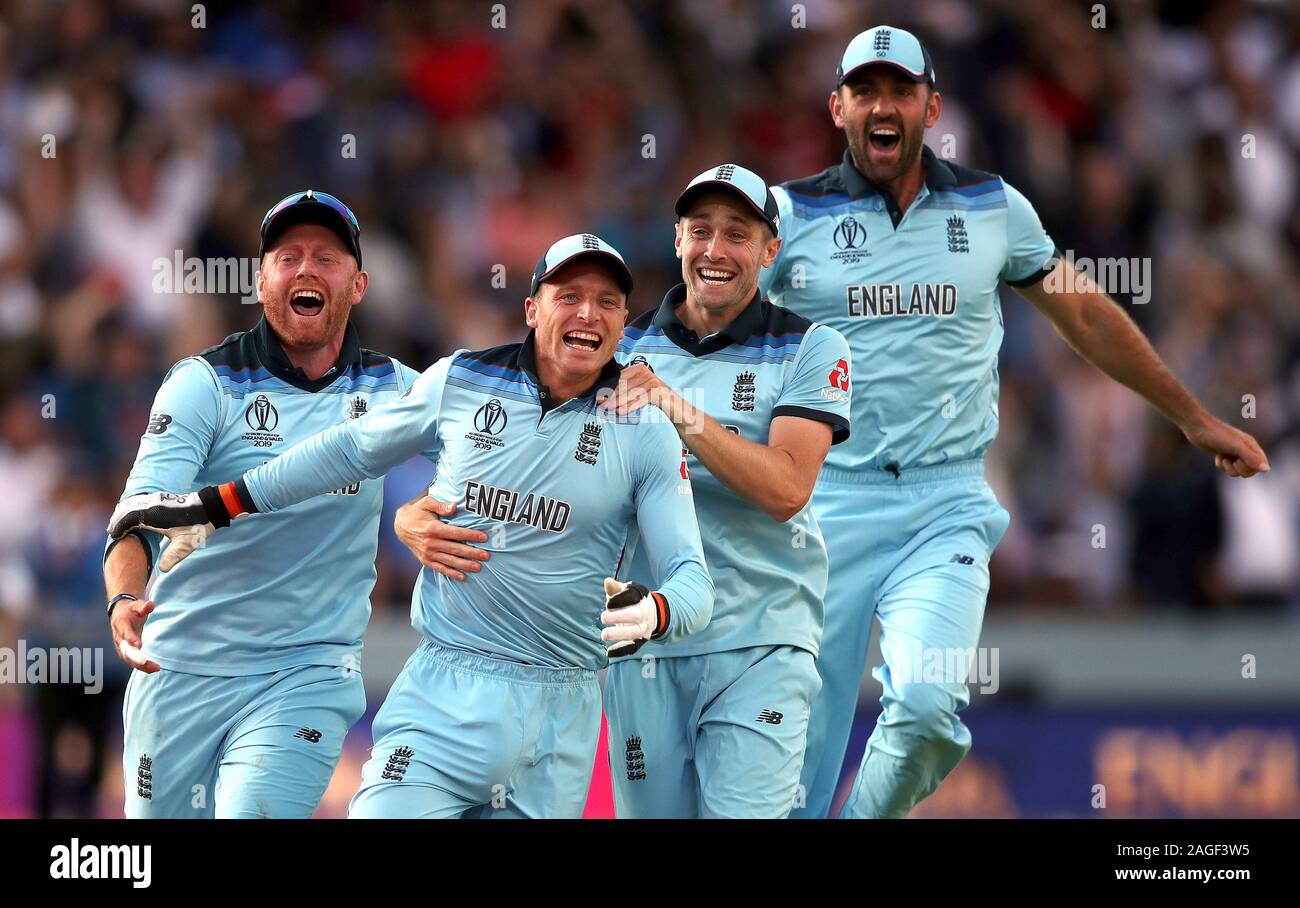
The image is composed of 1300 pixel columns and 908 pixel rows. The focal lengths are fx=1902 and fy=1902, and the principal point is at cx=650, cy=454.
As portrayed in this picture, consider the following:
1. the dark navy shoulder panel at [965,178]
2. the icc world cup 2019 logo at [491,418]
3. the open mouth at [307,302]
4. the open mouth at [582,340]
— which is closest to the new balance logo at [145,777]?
the open mouth at [307,302]

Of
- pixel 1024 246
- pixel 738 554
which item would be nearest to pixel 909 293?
pixel 1024 246

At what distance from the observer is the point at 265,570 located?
647cm

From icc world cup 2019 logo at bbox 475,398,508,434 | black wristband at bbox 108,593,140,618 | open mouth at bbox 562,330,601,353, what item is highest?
open mouth at bbox 562,330,601,353

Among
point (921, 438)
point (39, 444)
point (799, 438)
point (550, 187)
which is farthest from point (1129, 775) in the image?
point (39, 444)

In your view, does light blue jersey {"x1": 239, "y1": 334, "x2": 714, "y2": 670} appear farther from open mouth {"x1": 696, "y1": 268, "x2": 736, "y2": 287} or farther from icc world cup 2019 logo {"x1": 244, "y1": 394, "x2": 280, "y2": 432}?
open mouth {"x1": 696, "y1": 268, "x2": 736, "y2": 287}

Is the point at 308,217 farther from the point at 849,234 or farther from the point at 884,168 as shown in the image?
the point at 884,168

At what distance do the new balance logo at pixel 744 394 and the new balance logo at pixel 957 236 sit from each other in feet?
4.08

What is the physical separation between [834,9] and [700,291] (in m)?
7.46

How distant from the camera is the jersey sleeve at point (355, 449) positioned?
19.7ft

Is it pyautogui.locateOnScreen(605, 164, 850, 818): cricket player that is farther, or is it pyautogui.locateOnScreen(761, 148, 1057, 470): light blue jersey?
pyautogui.locateOnScreen(761, 148, 1057, 470): light blue jersey

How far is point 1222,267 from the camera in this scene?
41.8 ft

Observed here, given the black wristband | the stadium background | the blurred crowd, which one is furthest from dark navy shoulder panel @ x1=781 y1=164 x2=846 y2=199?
the blurred crowd

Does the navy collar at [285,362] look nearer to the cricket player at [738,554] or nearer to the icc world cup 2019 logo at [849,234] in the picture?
the cricket player at [738,554]

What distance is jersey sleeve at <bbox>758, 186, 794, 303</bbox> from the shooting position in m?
7.35
